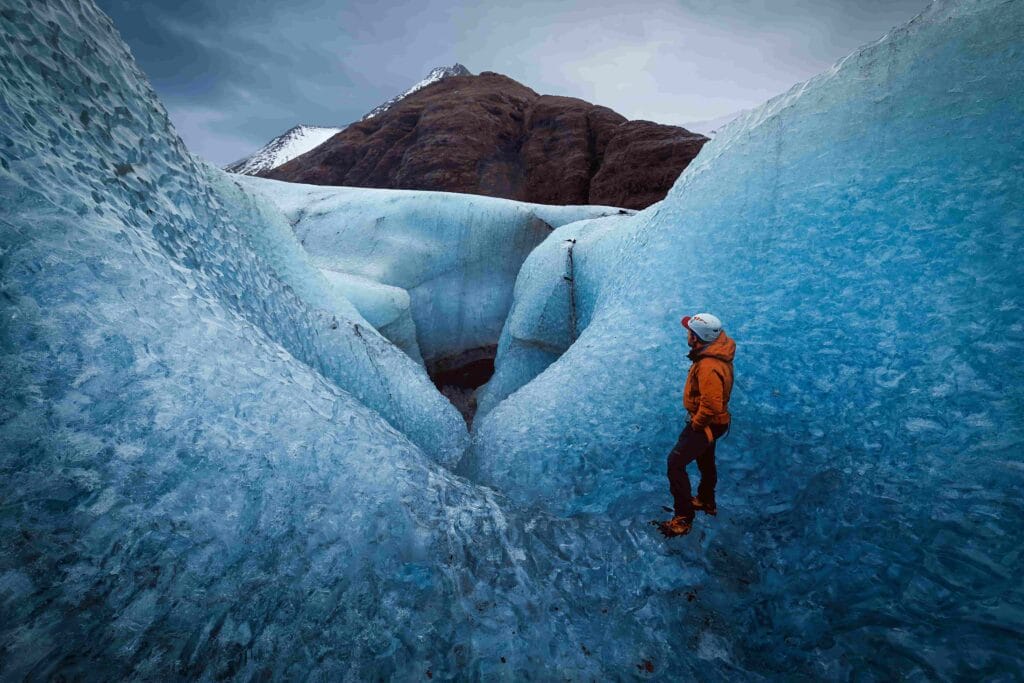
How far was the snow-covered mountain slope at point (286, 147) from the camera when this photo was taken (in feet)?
99.1

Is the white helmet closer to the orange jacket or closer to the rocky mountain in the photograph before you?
the orange jacket

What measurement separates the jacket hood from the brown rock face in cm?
995

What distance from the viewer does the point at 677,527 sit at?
179 centimetres

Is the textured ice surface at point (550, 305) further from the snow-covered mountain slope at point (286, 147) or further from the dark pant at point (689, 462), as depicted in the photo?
the snow-covered mountain slope at point (286, 147)

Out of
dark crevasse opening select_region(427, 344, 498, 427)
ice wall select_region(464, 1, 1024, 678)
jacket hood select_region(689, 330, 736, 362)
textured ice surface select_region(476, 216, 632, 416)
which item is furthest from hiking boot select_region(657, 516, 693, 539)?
dark crevasse opening select_region(427, 344, 498, 427)

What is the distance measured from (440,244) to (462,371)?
2.10m

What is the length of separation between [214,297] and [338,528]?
3.69 feet

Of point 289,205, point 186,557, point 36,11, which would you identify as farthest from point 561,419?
point 289,205

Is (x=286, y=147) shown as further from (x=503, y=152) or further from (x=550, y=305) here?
(x=550, y=305)

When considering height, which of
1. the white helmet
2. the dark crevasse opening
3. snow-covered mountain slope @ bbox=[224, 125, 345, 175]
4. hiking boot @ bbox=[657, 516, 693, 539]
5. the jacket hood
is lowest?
the dark crevasse opening

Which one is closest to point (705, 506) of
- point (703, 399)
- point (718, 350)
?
point (703, 399)

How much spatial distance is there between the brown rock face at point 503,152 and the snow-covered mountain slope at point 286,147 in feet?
58.3

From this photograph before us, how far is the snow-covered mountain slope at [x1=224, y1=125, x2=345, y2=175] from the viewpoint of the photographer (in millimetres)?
30219

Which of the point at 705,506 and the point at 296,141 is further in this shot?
the point at 296,141
